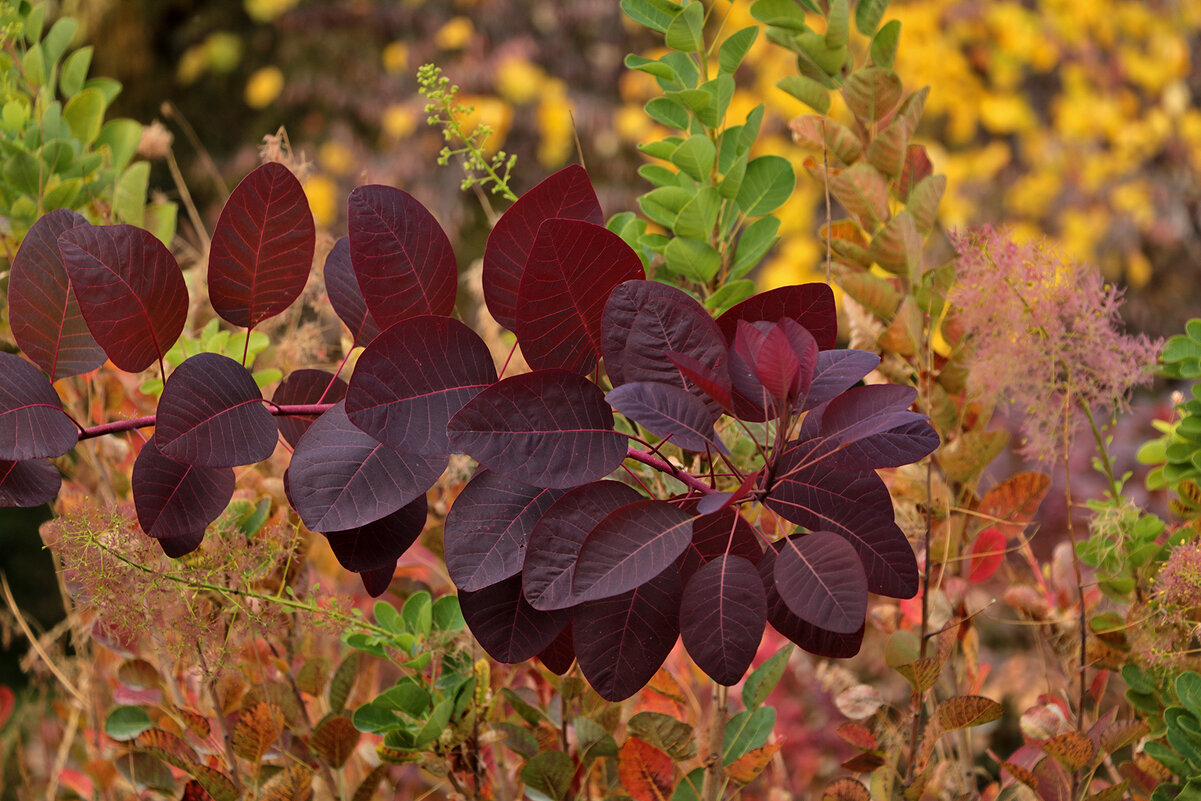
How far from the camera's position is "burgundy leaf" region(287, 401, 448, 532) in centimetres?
35

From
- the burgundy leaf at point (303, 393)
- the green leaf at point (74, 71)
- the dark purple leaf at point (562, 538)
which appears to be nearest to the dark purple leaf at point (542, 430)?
the dark purple leaf at point (562, 538)

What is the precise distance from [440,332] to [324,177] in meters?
2.85

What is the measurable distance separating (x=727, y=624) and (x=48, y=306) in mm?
323

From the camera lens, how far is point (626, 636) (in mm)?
383

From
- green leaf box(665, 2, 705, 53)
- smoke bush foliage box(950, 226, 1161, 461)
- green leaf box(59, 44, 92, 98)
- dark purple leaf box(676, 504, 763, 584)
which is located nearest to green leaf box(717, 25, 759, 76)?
green leaf box(665, 2, 705, 53)

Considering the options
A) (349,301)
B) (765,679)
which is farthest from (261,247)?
(765,679)

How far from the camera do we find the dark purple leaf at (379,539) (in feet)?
1.29

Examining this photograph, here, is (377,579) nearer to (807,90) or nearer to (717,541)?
(717,541)

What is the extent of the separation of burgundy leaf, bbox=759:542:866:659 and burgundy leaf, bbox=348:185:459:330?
0.18 m

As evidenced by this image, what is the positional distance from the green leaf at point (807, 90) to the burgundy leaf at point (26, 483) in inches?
17.4

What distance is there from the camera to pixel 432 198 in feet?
→ 9.36

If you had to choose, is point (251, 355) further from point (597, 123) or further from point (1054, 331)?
point (597, 123)

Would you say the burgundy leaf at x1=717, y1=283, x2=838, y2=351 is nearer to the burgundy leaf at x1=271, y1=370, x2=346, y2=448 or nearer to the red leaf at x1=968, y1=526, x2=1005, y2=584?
the burgundy leaf at x1=271, y1=370, x2=346, y2=448

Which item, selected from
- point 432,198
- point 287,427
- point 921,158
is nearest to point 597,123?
point 432,198
